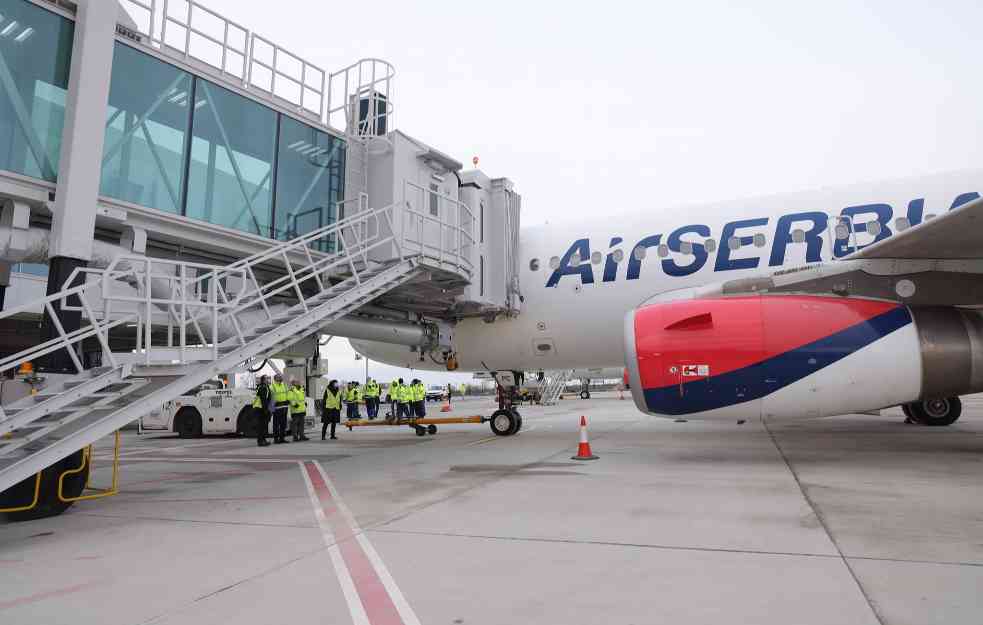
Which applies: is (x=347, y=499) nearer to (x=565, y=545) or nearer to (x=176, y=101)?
(x=565, y=545)

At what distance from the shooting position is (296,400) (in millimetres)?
14812

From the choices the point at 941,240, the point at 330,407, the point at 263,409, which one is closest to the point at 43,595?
the point at 941,240

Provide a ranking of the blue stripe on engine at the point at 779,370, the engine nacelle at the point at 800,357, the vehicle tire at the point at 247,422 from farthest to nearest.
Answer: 1. the vehicle tire at the point at 247,422
2. the blue stripe on engine at the point at 779,370
3. the engine nacelle at the point at 800,357

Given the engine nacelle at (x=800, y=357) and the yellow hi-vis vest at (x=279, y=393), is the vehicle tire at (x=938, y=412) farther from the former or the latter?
the yellow hi-vis vest at (x=279, y=393)

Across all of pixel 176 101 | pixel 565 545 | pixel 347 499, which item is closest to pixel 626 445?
pixel 347 499

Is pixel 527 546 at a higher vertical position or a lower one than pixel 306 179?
lower

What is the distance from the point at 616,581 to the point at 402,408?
18.1m

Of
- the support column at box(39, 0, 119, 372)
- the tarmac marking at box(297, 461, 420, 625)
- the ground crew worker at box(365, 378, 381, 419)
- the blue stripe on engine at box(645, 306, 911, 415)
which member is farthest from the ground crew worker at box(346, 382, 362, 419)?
the tarmac marking at box(297, 461, 420, 625)

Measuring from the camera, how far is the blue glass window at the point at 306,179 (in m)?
10.2

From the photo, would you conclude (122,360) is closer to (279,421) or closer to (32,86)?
(32,86)

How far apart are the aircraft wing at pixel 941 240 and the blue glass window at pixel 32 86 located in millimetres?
10517

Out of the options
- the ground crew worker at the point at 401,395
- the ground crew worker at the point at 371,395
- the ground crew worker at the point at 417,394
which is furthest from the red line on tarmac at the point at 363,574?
the ground crew worker at the point at 371,395

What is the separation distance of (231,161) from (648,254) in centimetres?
734

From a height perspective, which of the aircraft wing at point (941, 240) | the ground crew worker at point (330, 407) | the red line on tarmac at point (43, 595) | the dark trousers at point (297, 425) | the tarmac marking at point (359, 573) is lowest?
the red line on tarmac at point (43, 595)
